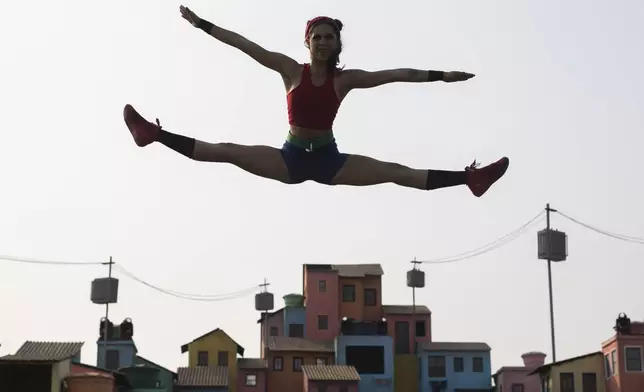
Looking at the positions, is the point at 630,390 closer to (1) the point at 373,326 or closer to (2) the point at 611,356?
(2) the point at 611,356

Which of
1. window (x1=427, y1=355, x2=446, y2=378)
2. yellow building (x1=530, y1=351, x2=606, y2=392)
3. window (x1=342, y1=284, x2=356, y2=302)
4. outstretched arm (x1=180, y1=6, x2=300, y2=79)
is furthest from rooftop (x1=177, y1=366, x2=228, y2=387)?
outstretched arm (x1=180, y1=6, x2=300, y2=79)

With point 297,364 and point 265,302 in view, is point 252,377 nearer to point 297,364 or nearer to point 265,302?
point 297,364

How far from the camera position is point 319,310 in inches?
4186

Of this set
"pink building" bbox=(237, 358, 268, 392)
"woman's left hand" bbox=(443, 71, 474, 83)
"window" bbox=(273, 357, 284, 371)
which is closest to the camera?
"woman's left hand" bbox=(443, 71, 474, 83)

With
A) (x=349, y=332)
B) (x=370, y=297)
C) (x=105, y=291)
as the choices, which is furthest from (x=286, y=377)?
(x=105, y=291)

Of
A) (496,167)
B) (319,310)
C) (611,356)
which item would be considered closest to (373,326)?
Result: (319,310)

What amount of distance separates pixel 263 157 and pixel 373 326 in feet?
272

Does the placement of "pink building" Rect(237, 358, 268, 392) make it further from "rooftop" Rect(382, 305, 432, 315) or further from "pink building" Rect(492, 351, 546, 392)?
"pink building" Rect(492, 351, 546, 392)

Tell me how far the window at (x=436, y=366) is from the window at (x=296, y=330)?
1040cm

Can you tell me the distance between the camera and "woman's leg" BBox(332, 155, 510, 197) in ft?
70.2

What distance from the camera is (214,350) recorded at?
4058 inches

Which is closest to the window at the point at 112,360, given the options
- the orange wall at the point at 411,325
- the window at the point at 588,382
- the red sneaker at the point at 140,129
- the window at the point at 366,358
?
the window at the point at 366,358

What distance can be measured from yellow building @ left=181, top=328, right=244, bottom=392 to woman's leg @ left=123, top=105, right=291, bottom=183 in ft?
267

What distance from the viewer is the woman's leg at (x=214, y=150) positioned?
20844 millimetres
